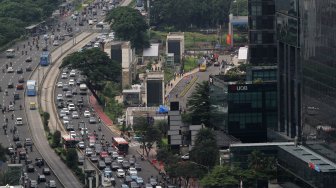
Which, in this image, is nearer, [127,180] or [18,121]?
[127,180]

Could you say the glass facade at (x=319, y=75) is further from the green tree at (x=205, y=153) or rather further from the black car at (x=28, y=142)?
the black car at (x=28, y=142)

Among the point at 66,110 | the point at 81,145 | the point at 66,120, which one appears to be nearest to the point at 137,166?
the point at 81,145

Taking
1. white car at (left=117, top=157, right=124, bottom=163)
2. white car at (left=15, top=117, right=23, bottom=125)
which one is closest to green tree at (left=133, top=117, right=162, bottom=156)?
white car at (left=117, top=157, right=124, bottom=163)

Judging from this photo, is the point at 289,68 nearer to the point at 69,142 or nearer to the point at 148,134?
the point at 148,134

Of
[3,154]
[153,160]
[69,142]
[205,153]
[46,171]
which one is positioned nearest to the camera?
[205,153]

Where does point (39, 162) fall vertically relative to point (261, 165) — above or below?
below

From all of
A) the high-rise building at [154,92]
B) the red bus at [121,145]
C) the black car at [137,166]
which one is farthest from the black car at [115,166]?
the high-rise building at [154,92]

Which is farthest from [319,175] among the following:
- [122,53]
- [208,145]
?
[122,53]
